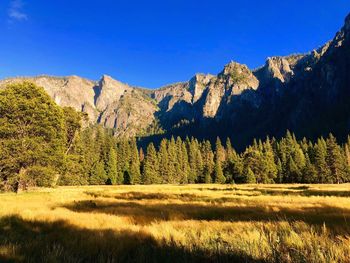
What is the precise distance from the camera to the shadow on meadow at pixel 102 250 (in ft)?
16.8

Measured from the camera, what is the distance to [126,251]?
20.2 feet

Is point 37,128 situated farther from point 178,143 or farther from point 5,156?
point 178,143

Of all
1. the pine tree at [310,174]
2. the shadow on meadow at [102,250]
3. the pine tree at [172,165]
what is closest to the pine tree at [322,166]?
the pine tree at [310,174]

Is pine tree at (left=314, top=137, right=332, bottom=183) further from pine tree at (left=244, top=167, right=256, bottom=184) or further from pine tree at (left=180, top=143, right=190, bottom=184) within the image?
pine tree at (left=180, top=143, right=190, bottom=184)

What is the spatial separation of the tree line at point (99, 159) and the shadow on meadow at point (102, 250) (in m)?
22.0

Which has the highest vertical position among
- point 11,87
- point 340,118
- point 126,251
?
point 340,118

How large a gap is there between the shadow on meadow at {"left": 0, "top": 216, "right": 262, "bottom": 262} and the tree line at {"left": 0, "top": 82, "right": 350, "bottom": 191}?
867 inches

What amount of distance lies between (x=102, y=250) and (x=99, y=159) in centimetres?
9307

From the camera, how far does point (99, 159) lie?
9638 centimetres

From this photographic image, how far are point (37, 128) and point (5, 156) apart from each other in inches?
144

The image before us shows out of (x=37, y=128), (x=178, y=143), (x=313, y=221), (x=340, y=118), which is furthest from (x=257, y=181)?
(x=340, y=118)

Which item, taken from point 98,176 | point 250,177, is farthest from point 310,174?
point 98,176

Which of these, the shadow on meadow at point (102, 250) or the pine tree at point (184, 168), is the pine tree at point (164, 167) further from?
the shadow on meadow at point (102, 250)

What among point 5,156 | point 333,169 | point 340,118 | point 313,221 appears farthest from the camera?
point 340,118
